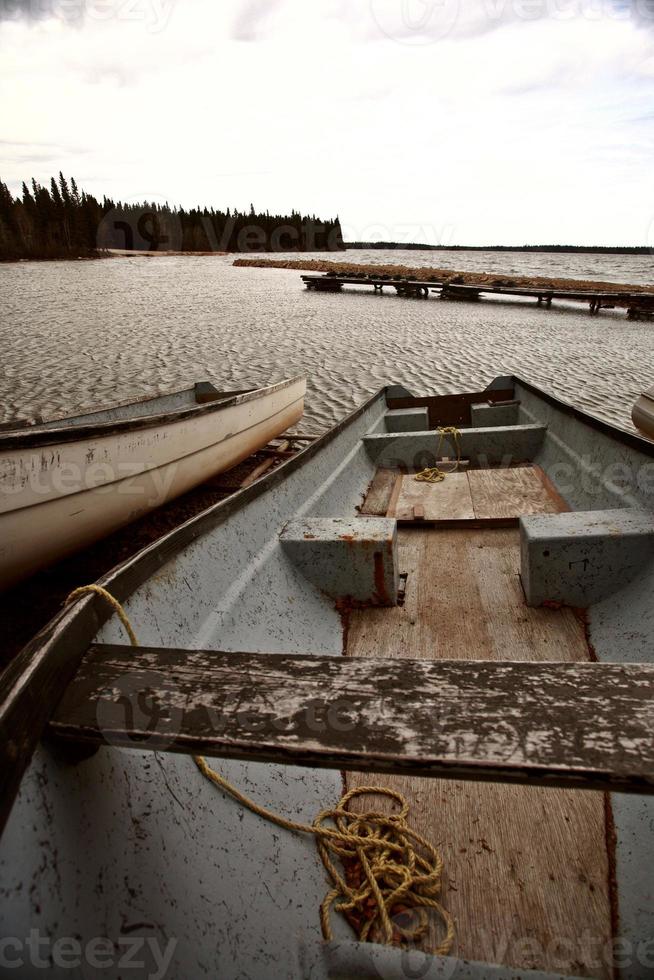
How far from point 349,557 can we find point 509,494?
2313 millimetres

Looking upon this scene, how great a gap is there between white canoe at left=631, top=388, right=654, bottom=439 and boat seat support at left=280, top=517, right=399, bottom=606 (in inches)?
141

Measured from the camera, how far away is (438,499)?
5.14m

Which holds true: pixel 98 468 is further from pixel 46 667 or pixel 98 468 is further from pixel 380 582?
pixel 46 667

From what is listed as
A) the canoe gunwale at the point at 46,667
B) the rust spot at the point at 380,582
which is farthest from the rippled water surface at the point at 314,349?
the canoe gunwale at the point at 46,667

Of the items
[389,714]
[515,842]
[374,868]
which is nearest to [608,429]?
[515,842]

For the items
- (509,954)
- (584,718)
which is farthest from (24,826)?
(509,954)

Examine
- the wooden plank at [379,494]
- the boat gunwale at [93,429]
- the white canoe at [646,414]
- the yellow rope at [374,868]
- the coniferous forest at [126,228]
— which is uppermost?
the coniferous forest at [126,228]

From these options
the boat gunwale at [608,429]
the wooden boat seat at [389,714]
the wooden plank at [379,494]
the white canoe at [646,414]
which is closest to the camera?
the wooden boat seat at [389,714]

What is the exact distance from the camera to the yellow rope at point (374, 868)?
6.16ft

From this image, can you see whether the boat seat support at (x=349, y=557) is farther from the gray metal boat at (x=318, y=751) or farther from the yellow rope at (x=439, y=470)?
the yellow rope at (x=439, y=470)

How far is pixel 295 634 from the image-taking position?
309 cm

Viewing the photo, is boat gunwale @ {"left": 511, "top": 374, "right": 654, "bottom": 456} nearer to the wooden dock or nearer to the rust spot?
the rust spot

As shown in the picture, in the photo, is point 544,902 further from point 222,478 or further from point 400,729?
point 222,478

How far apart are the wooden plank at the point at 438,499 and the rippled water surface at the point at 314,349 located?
5.42 meters
